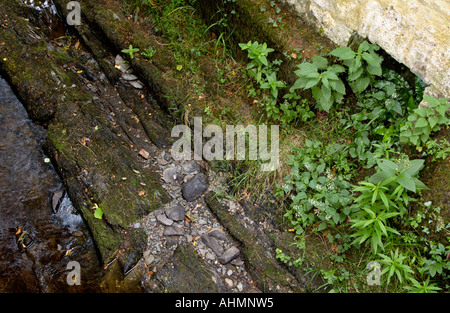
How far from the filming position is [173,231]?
3525 mm

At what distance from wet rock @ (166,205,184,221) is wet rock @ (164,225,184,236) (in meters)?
0.10

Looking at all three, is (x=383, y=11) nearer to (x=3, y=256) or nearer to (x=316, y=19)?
(x=316, y=19)

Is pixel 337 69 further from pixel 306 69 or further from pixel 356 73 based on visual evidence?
pixel 306 69

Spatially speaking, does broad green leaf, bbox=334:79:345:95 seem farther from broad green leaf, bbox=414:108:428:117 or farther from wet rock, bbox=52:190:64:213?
wet rock, bbox=52:190:64:213

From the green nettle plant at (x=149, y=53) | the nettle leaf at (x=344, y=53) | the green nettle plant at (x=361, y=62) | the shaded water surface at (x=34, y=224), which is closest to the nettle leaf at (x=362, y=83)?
the green nettle plant at (x=361, y=62)

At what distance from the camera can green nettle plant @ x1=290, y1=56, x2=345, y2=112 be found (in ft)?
11.2

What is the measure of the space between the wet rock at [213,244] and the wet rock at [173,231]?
0.85 feet

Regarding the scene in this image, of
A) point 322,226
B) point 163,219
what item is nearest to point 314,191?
point 322,226

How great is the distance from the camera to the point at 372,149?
3.52 metres

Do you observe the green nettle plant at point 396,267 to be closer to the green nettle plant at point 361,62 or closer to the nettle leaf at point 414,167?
the nettle leaf at point 414,167

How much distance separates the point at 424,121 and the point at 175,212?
8.96 ft

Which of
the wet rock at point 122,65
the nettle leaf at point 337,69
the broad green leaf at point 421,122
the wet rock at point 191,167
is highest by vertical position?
the nettle leaf at point 337,69

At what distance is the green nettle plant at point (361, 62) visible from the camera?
131 inches

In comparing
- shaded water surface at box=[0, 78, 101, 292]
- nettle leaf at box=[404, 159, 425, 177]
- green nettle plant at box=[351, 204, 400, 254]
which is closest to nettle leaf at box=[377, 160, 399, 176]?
nettle leaf at box=[404, 159, 425, 177]
